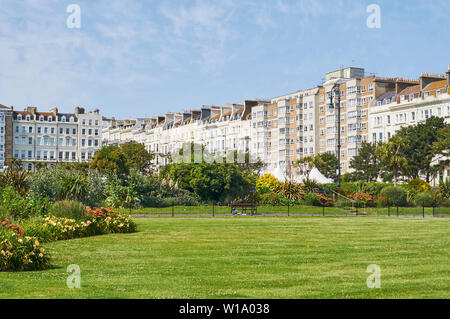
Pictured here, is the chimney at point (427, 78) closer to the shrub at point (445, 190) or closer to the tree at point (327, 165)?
the tree at point (327, 165)

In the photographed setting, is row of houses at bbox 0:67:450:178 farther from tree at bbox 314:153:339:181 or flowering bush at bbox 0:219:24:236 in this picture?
flowering bush at bbox 0:219:24:236

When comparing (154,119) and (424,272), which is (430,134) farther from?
(154,119)

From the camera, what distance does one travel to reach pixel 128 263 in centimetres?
1675

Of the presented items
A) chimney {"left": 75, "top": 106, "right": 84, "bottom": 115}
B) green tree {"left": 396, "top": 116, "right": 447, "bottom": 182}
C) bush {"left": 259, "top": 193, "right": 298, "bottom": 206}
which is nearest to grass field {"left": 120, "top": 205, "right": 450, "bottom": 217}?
bush {"left": 259, "top": 193, "right": 298, "bottom": 206}

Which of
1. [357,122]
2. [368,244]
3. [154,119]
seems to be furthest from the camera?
[154,119]

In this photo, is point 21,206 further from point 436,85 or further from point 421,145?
point 436,85

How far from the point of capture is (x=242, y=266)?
53.0ft

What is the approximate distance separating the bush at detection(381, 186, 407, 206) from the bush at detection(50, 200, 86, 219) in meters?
37.5

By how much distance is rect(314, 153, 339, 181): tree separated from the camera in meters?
97.7

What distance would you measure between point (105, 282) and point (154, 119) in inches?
6342

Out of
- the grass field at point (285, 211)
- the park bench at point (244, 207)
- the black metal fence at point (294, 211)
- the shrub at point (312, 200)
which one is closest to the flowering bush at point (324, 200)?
the shrub at point (312, 200)

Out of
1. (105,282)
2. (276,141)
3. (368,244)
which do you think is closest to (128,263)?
(105,282)

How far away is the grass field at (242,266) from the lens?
1239 cm
